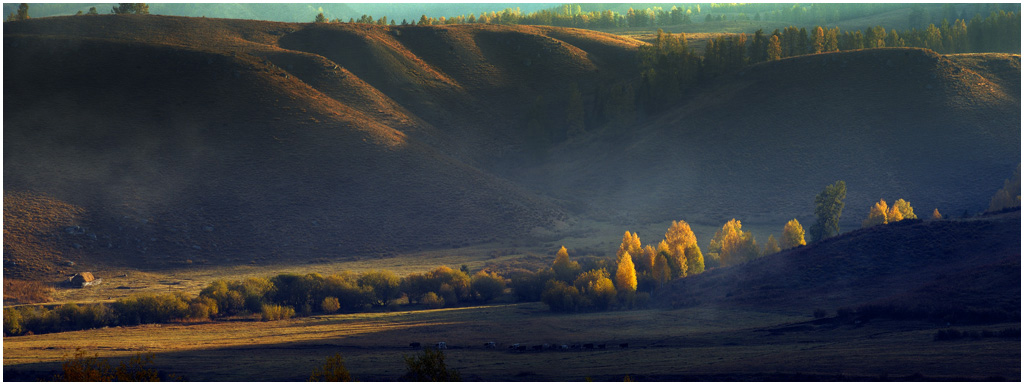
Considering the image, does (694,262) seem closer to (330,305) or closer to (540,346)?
(540,346)

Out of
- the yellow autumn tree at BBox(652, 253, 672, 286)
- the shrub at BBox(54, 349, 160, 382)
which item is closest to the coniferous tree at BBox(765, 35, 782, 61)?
the yellow autumn tree at BBox(652, 253, 672, 286)

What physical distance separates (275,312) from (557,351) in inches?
1015

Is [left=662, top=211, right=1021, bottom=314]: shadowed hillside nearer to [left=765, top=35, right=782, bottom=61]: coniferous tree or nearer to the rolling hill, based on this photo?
the rolling hill

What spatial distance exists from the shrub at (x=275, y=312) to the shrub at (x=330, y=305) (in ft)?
8.44

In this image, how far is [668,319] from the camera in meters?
54.8

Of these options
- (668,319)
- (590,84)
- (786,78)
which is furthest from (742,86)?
(668,319)

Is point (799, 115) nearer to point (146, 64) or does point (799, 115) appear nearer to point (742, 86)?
point (742, 86)

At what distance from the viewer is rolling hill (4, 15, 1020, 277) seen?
→ 285 ft

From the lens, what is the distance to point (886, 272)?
58.7m

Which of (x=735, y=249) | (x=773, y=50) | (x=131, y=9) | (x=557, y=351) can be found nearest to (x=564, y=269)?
(x=735, y=249)

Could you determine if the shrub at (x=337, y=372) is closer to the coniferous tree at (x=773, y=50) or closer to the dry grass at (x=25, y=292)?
the dry grass at (x=25, y=292)

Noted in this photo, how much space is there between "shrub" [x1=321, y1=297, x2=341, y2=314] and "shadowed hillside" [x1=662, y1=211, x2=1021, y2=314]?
26.2 meters

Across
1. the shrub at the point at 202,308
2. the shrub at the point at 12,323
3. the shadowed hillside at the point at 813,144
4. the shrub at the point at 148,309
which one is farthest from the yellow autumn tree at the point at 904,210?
the shrub at the point at 12,323

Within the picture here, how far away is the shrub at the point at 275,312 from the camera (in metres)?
59.3
